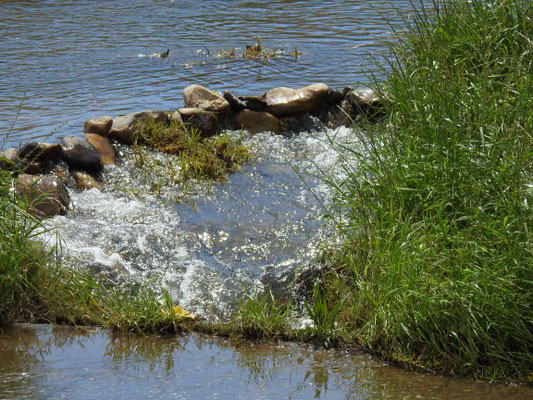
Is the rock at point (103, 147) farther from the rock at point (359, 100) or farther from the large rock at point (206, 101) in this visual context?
the rock at point (359, 100)

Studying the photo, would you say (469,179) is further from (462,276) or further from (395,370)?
(395,370)

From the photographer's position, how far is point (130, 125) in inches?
320

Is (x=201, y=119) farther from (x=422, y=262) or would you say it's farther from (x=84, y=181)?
(x=422, y=262)

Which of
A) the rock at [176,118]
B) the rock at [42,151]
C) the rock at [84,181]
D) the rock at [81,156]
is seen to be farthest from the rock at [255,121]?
the rock at [42,151]

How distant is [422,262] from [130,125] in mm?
4687

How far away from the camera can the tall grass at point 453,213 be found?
157 inches

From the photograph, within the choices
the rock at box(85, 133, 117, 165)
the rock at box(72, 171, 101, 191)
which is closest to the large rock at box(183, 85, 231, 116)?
the rock at box(85, 133, 117, 165)

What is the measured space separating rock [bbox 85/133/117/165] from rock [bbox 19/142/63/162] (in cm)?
47

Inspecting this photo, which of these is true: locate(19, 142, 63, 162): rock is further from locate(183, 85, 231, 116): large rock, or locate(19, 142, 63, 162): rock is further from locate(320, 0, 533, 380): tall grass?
→ locate(320, 0, 533, 380): tall grass

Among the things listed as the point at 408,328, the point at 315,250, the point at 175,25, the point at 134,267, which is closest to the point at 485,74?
the point at 315,250

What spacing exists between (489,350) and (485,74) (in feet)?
7.65

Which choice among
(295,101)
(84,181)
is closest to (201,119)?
(295,101)

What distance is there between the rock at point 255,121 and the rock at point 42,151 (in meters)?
2.34

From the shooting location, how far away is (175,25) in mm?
15805
